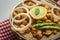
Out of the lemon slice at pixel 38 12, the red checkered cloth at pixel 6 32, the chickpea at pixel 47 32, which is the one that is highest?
the lemon slice at pixel 38 12

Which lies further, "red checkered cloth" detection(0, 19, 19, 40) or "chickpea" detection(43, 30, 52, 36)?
"red checkered cloth" detection(0, 19, 19, 40)

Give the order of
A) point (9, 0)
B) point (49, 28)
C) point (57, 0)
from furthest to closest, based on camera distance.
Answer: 1. point (9, 0)
2. point (57, 0)
3. point (49, 28)

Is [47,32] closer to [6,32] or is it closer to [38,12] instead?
[38,12]

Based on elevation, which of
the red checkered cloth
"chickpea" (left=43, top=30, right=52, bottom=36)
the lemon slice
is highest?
the lemon slice

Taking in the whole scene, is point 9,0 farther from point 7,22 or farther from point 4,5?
point 7,22

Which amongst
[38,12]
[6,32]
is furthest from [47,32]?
[6,32]

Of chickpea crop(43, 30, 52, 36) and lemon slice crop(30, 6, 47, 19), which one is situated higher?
lemon slice crop(30, 6, 47, 19)

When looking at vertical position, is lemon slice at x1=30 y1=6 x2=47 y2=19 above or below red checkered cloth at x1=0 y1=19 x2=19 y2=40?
above

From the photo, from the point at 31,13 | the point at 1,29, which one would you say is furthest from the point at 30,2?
the point at 1,29
